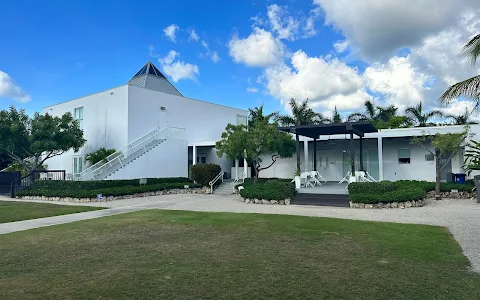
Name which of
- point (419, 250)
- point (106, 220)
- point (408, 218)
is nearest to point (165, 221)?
point (106, 220)

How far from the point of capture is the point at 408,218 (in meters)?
10.9

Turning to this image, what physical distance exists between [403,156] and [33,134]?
73.6 ft

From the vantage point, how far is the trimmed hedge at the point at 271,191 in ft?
50.8

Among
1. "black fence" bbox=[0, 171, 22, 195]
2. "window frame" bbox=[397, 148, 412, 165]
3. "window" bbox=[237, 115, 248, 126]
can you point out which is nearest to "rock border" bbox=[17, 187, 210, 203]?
"black fence" bbox=[0, 171, 22, 195]

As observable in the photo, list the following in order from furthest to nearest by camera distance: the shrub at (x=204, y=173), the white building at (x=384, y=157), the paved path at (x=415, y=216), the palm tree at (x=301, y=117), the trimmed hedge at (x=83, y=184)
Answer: the palm tree at (x=301, y=117) → the shrub at (x=204, y=173) → the white building at (x=384, y=157) → the trimmed hedge at (x=83, y=184) → the paved path at (x=415, y=216)

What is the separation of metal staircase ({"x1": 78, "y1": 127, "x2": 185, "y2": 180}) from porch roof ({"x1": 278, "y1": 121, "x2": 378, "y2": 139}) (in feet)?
31.7

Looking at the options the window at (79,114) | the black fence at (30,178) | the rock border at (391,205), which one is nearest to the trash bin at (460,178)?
→ the rock border at (391,205)

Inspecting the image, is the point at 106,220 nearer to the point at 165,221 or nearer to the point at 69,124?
the point at 165,221

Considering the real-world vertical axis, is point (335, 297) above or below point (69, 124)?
below

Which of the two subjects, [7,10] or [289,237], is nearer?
[289,237]

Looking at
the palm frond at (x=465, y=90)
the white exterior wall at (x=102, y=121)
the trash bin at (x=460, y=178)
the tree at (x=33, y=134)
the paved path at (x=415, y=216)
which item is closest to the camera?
the paved path at (x=415, y=216)

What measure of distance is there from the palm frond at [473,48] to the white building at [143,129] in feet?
57.1

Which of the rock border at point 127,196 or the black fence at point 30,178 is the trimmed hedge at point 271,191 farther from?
the black fence at point 30,178

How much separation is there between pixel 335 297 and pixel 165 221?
7.07 metres
